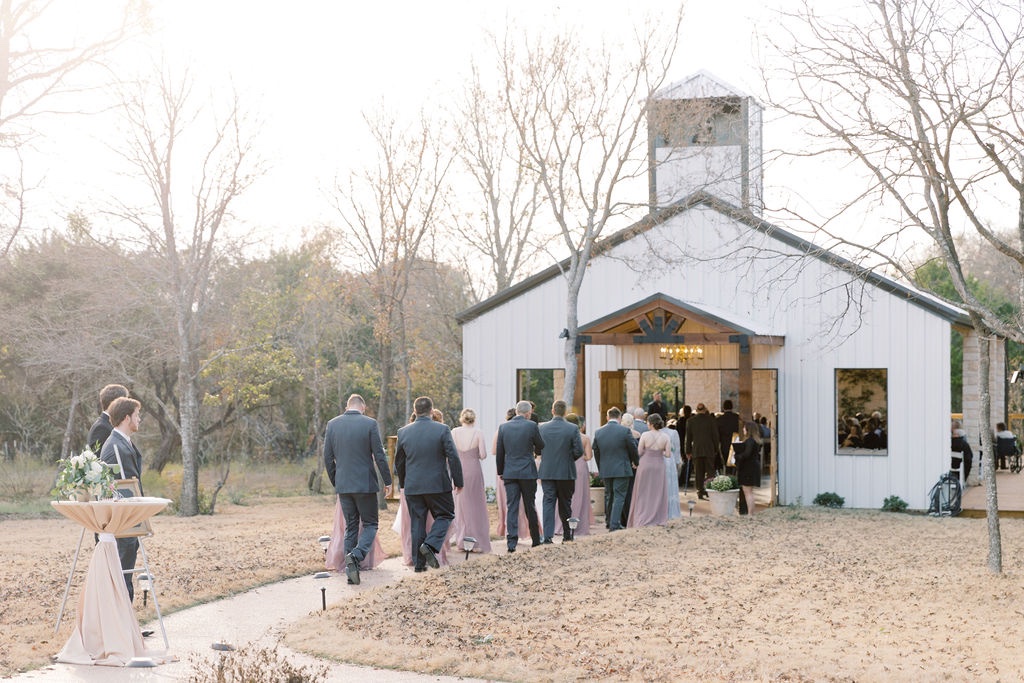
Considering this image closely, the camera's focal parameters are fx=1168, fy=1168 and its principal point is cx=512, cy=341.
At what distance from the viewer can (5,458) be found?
2984 cm

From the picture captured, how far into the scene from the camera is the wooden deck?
1816 centimetres

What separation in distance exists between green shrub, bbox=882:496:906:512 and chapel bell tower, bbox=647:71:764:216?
5.66 m

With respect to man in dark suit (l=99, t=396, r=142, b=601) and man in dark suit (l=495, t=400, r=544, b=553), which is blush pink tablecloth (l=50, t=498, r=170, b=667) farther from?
man in dark suit (l=495, t=400, r=544, b=553)

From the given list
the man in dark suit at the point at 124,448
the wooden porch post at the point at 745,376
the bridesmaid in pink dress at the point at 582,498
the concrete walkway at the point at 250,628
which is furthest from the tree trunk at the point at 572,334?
the man in dark suit at the point at 124,448

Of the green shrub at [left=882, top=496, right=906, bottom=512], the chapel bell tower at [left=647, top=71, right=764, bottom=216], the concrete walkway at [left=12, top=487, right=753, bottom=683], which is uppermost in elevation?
the chapel bell tower at [left=647, top=71, right=764, bottom=216]

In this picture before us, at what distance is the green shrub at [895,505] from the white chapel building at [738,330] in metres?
0.24

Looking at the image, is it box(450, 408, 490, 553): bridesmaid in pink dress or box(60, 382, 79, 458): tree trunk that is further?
box(60, 382, 79, 458): tree trunk

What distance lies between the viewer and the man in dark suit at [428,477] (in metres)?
11.8

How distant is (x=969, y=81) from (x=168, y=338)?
819 inches

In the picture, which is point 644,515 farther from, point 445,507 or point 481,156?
point 481,156

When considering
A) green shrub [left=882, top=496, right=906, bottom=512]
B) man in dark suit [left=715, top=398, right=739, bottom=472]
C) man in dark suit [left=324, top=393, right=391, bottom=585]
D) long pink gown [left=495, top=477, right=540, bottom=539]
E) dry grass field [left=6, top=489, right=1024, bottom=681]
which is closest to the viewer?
dry grass field [left=6, top=489, right=1024, bottom=681]

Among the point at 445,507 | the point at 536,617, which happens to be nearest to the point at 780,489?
the point at 445,507

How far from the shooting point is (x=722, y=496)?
1748 centimetres

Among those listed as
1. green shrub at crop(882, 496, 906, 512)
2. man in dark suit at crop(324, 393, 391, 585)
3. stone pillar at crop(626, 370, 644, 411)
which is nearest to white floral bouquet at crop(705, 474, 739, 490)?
green shrub at crop(882, 496, 906, 512)
